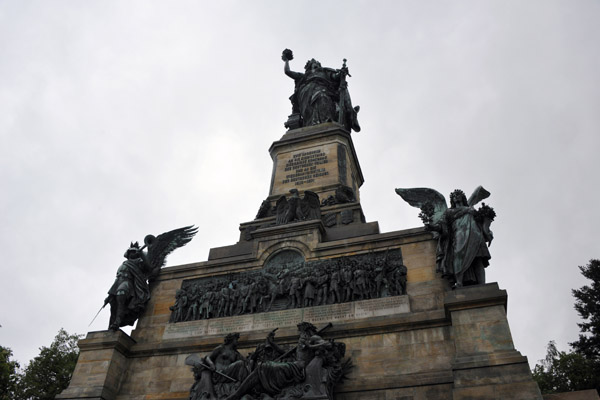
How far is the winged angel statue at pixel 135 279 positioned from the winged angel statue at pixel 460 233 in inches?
321

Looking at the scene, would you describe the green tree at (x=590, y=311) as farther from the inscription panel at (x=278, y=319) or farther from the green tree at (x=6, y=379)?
the green tree at (x=6, y=379)

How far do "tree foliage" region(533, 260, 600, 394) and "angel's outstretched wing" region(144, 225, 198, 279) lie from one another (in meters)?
18.7

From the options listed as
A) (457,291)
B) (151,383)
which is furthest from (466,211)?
(151,383)

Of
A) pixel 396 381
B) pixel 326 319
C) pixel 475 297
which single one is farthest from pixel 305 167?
pixel 396 381

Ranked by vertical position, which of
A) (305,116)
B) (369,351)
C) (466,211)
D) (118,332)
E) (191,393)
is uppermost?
(305,116)

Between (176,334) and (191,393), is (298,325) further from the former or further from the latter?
(176,334)

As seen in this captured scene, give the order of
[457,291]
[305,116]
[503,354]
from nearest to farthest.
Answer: [503,354]
[457,291]
[305,116]

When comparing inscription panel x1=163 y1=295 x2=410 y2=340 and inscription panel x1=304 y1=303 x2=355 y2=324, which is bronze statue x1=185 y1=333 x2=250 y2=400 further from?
inscription panel x1=304 y1=303 x2=355 y2=324

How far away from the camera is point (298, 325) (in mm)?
12016

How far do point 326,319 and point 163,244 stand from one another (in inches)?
254

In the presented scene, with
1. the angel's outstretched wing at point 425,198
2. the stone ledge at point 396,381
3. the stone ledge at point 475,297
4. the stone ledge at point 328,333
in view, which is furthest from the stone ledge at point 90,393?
the angel's outstretched wing at point 425,198

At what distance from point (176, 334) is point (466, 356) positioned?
7.66 metres

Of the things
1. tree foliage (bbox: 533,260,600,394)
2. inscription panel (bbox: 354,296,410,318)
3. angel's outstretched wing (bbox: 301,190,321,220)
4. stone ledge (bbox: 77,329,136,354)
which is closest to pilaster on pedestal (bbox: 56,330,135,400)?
stone ledge (bbox: 77,329,136,354)

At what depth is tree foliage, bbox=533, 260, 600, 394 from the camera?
2366 centimetres
